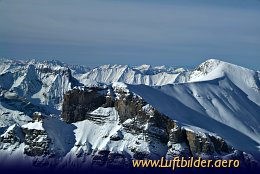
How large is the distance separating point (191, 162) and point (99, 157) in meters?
34.1

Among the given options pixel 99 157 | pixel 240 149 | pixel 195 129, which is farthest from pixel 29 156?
pixel 240 149

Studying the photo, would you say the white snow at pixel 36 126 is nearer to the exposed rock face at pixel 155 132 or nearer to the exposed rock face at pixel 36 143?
the exposed rock face at pixel 36 143

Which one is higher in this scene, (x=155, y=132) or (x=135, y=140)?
(x=155, y=132)

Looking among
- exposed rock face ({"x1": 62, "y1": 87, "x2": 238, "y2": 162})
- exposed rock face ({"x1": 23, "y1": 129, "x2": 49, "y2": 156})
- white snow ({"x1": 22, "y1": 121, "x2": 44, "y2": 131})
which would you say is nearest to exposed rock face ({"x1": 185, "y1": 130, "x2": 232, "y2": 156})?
→ exposed rock face ({"x1": 62, "y1": 87, "x2": 238, "y2": 162})

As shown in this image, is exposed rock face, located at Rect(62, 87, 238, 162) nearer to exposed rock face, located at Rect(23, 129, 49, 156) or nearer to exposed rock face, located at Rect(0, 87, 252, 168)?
exposed rock face, located at Rect(0, 87, 252, 168)

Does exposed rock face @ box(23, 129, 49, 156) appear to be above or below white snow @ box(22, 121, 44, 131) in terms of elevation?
below

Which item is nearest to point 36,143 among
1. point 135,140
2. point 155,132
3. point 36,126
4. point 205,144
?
point 36,126

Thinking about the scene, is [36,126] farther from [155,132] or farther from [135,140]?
[155,132]

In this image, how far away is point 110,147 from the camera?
187 m

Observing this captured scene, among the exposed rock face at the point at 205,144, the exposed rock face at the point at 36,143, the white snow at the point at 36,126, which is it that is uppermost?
the exposed rock face at the point at 205,144

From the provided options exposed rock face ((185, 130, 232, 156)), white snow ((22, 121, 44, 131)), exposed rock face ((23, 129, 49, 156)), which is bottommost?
exposed rock face ((23, 129, 49, 156))

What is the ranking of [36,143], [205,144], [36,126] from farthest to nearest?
[36,126] → [36,143] → [205,144]

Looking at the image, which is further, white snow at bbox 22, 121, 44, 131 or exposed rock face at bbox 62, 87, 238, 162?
white snow at bbox 22, 121, 44, 131

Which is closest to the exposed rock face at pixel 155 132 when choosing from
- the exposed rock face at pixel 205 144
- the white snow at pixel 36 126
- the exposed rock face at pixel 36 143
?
the exposed rock face at pixel 205 144
